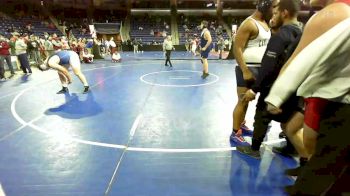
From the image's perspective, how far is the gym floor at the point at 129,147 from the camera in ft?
10.4

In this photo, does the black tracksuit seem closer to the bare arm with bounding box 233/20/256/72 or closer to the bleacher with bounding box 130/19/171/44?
the bare arm with bounding box 233/20/256/72

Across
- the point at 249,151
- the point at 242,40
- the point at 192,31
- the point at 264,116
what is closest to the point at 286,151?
the point at 249,151

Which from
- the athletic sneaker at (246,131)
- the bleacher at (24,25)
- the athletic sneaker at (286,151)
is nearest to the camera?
the athletic sneaker at (286,151)

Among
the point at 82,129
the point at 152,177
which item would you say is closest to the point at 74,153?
the point at 82,129

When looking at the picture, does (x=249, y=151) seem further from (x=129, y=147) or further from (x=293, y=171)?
(x=129, y=147)

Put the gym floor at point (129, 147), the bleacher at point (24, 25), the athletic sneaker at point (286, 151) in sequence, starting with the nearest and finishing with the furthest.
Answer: the gym floor at point (129, 147)
the athletic sneaker at point (286, 151)
the bleacher at point (24, 25)

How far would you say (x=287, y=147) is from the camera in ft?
13.1

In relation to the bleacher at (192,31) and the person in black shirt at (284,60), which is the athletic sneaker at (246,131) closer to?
the person in black shirt at (284,60)

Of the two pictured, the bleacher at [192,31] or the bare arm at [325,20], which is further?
the bleacher at [192,31]

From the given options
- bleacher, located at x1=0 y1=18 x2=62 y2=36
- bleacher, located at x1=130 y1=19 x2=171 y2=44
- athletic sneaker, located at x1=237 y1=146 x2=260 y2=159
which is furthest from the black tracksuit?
bleacher, located at x1=130 y1=19 x2=171 y2=44

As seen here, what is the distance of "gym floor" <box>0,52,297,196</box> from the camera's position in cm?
317

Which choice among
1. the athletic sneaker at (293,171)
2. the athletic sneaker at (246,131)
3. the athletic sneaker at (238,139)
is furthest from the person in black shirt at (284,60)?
the athletic sneaker at (246,131)

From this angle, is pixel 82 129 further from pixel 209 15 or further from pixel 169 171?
pixel 209 15

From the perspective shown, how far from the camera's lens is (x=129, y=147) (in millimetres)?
4195
